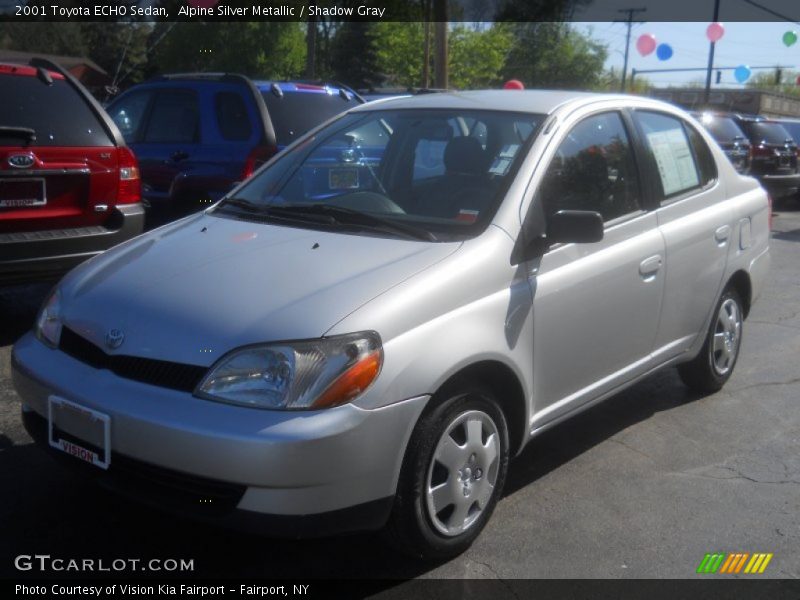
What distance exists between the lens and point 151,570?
3359mm

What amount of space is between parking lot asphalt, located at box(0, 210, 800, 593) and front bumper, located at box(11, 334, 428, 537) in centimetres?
50

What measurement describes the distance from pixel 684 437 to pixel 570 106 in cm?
189

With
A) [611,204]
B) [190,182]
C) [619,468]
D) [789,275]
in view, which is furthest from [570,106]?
[789,275]

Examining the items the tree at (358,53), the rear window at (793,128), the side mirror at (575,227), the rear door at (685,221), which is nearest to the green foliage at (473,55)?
the tree at (358,53)

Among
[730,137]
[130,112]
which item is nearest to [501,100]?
[130,112]

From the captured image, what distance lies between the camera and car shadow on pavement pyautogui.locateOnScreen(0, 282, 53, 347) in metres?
6.35

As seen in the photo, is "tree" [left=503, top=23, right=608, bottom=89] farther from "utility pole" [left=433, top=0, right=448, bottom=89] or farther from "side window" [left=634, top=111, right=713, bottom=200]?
"side window" [left=634, top=111, right=713, bottom=200]

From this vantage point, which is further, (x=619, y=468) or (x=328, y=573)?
(x=619, y=468)

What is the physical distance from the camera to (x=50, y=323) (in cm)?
362

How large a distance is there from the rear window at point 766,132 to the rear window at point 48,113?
13.6m

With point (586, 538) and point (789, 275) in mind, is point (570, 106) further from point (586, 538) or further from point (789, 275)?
point (789, 275)

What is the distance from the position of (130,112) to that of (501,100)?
17.6 ft

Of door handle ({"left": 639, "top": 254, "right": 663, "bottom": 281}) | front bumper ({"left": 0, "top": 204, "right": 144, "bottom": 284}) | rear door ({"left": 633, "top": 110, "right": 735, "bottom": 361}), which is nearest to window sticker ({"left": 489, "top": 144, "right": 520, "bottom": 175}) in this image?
door handle ({"left": 639, "top": 254, "right": 663, "bottom": 281})

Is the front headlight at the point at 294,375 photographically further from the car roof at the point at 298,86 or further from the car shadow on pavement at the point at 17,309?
the car roof at the point at 298,86
